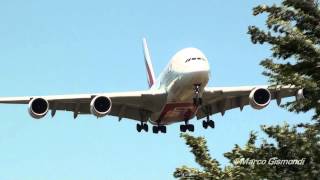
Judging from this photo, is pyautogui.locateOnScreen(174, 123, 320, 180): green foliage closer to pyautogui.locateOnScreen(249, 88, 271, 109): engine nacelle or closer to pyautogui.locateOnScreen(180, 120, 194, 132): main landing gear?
pyautogui.locateOnScreen(249, 88, 271, 109): engine nacelle

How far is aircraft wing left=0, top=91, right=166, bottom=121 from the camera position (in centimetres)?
3703

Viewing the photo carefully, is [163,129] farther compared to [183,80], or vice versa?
[163,129]

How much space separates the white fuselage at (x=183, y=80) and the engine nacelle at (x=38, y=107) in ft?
25.9

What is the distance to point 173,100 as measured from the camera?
35.9 meters

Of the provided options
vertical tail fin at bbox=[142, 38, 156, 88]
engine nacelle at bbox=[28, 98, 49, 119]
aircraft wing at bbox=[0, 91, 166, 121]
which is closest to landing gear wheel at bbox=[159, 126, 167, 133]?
aircraft wing at bbox=[0, 91, 166, 121]

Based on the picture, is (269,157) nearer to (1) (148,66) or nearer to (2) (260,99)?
(2) (260,99)

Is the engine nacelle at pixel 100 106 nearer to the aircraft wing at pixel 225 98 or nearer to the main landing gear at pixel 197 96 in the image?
the main landing gear at pixel 197 96

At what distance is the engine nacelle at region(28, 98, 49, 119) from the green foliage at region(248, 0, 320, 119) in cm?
2653

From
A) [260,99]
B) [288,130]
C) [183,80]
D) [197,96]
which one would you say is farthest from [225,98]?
[288,130]

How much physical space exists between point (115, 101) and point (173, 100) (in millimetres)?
5203

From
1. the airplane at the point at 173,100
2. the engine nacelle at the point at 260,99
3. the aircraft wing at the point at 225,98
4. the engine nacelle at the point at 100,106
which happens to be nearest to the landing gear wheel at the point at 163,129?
the airplane at the point at 173,100

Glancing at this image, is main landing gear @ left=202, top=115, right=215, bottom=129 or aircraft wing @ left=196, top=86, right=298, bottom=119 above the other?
aircraft wing @ left=196, top=86, right=298, bottom=119

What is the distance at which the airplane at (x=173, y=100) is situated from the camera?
111 feet

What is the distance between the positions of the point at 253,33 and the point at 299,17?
87cm
